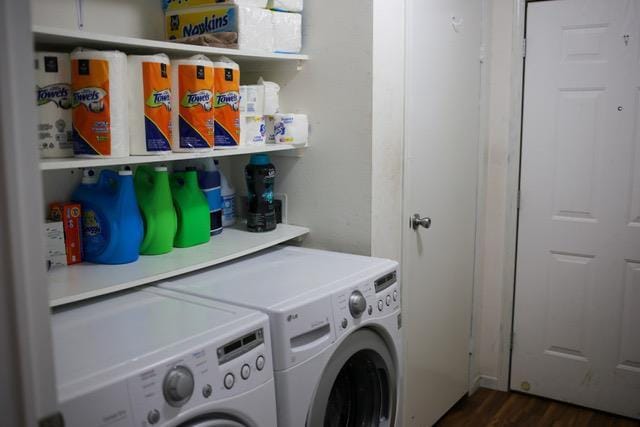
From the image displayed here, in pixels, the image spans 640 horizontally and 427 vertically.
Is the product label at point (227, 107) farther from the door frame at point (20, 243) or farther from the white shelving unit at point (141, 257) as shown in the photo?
the door frame at point (20, 243)

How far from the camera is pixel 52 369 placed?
2.90 ft

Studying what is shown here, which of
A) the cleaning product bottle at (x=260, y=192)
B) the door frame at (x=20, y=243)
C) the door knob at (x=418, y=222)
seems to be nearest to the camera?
the door frame at (x=20, y=243)

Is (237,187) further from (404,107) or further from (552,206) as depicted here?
(552,206)

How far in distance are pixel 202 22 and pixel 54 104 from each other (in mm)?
635

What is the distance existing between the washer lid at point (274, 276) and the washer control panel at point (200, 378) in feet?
0.51

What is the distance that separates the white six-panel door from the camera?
2758 mm

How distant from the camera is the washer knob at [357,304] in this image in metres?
1.77

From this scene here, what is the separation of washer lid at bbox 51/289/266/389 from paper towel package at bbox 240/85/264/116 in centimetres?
70

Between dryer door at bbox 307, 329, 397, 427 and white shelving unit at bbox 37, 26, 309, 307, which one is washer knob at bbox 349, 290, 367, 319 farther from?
white shelving unit at bbox 37, 26, 309, 307

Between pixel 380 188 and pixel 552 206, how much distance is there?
120 cm

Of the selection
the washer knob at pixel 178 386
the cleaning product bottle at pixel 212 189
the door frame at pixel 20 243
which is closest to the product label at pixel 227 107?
the cleaning product bottle at pixel 212 189

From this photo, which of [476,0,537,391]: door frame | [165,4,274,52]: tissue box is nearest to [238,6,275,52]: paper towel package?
[165,4,274,52]: tissue box

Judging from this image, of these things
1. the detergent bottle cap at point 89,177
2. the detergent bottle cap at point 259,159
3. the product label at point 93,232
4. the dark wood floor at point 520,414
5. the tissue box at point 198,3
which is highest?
the tissue box at point 198,3

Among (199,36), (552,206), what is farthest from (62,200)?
(552,206)
